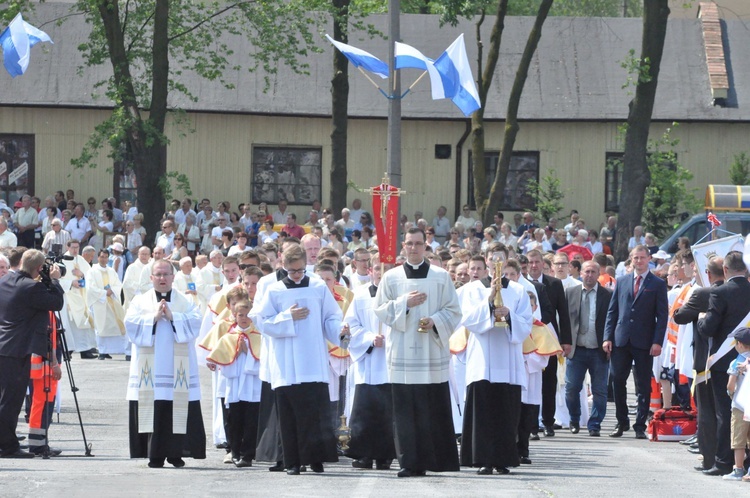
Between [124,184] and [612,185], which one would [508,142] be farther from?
[124,184]

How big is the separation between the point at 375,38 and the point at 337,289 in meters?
24.9

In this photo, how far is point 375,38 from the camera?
125ft

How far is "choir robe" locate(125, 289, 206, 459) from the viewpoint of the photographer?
12117 mm

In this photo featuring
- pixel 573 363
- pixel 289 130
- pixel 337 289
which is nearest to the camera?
pixel 337 289

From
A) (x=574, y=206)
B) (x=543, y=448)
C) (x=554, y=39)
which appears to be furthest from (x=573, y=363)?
(x=554, y=39)

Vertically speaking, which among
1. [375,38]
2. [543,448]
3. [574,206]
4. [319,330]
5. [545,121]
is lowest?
[543,448]

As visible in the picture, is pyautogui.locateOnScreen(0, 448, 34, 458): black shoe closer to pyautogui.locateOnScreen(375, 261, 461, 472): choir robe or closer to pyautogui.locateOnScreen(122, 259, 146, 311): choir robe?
pyautogui.locateOnScreen(375, 261, 461, 472): choir robe

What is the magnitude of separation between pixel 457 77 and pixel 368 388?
366 inches

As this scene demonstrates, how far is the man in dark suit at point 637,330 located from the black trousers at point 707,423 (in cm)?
278

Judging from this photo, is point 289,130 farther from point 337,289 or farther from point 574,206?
point 337,289

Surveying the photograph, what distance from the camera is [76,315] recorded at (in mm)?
23875

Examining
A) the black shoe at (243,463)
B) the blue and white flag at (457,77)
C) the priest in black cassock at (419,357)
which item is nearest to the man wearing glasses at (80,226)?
the blue and white flag at (457,77)

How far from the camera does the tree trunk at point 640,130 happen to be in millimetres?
28766

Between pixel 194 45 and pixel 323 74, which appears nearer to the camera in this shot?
pixel 194 45
